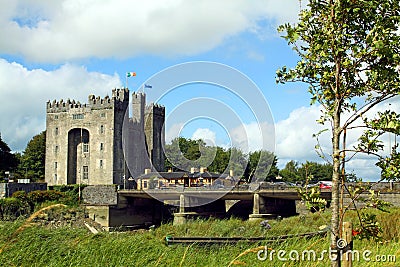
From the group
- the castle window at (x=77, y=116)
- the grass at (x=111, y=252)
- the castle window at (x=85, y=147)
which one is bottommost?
the grass at (x=111, y=252)

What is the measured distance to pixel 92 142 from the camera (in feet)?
216

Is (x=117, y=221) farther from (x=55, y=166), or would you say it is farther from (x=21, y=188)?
(x=55, y=166)

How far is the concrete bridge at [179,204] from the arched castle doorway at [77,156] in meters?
8.56

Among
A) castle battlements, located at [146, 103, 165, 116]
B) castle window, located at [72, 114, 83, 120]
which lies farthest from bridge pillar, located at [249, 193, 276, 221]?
castle battlements, located at [146, 103, 165, 116]

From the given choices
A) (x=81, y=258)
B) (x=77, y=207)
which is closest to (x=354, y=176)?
(x=81, y=258)

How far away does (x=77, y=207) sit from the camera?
2115 inches

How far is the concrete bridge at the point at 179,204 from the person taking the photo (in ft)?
150

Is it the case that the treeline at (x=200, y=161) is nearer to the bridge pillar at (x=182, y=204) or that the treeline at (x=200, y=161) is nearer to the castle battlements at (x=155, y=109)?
the castle battlements at (x=155, y=109)

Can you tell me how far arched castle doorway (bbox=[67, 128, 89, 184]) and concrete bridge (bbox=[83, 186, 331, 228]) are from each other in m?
8.56

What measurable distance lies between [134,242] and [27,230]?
1.99 metres

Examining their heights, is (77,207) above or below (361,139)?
below

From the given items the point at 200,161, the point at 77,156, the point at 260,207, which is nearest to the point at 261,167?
the point at 200,161

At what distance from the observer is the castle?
64.6 meters

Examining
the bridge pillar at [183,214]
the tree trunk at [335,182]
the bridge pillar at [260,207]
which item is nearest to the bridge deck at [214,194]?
the bridge pillar at [260,207]
